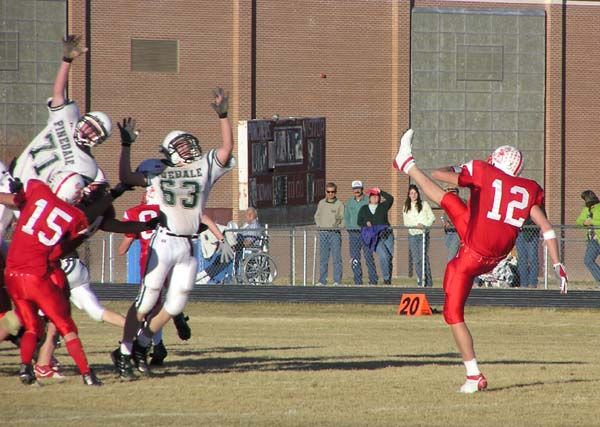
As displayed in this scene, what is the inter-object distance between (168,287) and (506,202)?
2996 mm

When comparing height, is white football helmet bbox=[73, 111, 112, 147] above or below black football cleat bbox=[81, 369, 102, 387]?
above

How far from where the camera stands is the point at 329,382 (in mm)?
11602

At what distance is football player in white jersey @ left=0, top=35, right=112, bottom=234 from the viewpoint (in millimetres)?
11641

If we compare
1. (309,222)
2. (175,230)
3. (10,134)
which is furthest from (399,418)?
(10,134)

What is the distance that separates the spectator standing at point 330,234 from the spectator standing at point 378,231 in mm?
578

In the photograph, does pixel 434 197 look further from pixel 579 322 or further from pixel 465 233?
pixel 579 322

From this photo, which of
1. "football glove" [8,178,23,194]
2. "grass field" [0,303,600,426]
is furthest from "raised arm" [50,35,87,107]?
"grass field" [0,303,600,426]

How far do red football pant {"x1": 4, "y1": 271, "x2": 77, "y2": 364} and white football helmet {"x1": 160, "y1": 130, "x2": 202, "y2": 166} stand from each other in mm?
1721

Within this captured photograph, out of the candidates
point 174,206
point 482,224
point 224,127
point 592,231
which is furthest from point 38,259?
point 592,231

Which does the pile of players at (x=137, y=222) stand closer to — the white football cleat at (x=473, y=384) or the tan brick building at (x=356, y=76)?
the white football cleat at (x=473, y=384)

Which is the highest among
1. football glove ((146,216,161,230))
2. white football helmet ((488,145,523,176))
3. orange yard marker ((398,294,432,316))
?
white football helmet ((488,145,523,176))

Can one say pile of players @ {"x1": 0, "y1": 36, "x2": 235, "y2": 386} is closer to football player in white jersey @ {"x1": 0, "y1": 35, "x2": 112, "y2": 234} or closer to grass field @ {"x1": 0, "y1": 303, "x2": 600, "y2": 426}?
football player in white jersey @ {"x1": 0, "y1": 35, "x2": 112, "y2": 234}

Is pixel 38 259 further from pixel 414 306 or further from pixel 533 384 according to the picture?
pixel 414 306

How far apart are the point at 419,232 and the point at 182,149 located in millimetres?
14958
